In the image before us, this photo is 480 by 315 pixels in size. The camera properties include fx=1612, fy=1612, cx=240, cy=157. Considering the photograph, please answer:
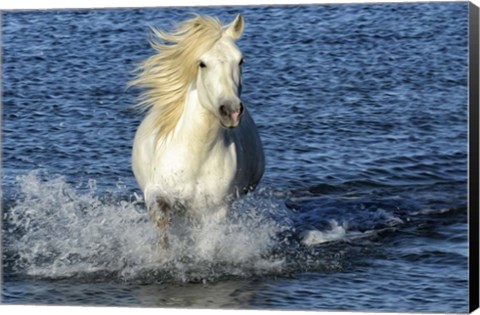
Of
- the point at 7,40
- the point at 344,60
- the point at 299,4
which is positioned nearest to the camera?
the point at 299,4

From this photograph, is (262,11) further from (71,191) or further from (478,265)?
(478,265)

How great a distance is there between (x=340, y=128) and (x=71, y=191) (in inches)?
64.5

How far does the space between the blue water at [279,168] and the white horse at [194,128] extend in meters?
0.23

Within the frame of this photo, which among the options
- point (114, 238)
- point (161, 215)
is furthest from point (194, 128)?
point (114, 238)

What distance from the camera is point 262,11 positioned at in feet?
30.8

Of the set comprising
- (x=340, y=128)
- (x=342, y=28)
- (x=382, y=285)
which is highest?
(x=342, y=28)

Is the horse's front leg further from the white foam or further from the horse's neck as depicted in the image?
→ the horse's neck

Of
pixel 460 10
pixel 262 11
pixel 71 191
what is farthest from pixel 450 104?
pixel 71 191

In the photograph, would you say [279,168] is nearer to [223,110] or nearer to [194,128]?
[194,128]

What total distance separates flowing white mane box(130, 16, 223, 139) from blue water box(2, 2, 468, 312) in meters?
0.36

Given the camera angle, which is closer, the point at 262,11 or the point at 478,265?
the point at 478,265

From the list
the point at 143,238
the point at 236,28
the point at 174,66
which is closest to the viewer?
the point at 236,28

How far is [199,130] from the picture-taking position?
7953mm

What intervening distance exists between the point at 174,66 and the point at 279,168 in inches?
66.7
